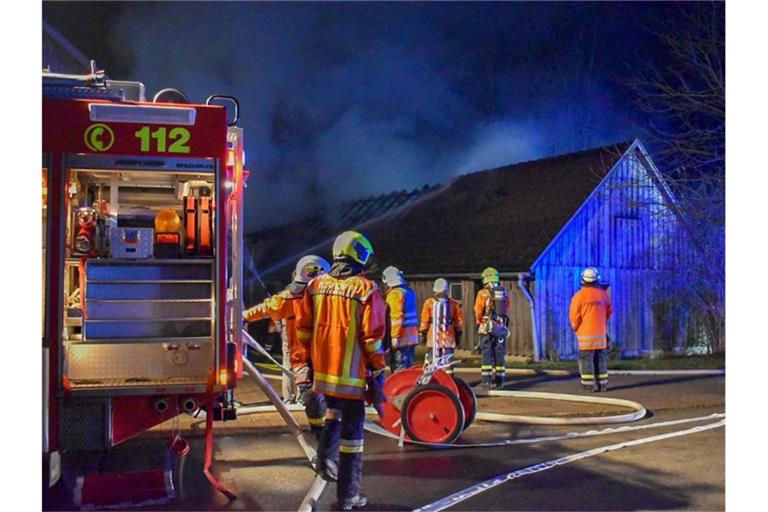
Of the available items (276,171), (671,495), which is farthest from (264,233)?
(671,495)

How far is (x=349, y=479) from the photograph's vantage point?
5.27 metres

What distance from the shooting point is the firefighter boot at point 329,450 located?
5324mm

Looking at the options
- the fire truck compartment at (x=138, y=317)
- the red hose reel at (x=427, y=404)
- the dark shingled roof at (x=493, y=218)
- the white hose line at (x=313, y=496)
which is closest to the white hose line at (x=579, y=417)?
the red hose reel at (x=427, y=404)

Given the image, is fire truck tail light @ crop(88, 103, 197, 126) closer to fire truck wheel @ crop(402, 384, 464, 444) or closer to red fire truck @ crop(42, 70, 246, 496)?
red fire truck @ crop(42, 70, 246, 496)

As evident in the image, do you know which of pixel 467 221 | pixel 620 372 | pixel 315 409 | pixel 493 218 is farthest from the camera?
pixel 467 221

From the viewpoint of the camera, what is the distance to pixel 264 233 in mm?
21547

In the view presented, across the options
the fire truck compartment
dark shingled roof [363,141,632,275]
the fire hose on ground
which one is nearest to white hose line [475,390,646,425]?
the fire hose on ground

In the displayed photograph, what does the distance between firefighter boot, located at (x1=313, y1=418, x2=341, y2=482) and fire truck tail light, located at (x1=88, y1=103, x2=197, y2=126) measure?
2320mm

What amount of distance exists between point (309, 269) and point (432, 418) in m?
2.25

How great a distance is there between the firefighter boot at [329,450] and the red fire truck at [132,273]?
778mm

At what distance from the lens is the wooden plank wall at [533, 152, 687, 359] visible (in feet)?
56.1

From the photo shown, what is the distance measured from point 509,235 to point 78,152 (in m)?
14.3

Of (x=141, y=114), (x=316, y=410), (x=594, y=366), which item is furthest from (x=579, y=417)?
(x=141, y=114)

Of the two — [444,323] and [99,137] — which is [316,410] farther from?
[444,323]
